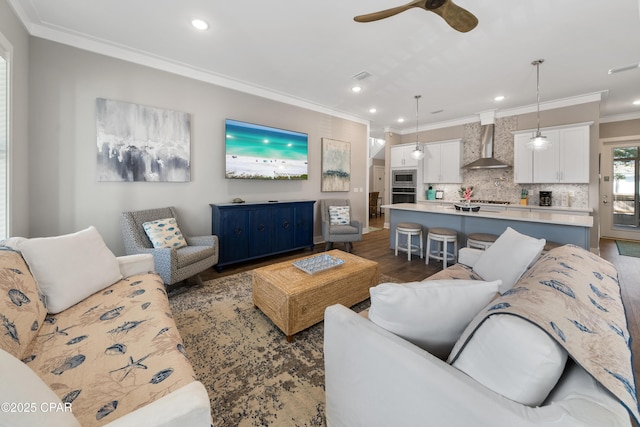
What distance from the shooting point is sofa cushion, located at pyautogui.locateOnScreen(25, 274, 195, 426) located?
3.02ft

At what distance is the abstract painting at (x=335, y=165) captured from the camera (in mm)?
5184

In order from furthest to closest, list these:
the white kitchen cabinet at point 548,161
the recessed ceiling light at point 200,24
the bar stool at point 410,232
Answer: the white kitchen cabinet at point 548,161, the bar stool at point 410,232, the recessed ceiling light at point 200,24

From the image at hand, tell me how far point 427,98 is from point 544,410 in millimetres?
4991

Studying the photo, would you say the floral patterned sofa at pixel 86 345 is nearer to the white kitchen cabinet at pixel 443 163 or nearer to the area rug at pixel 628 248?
the white kitchen cabinet at pixel 443 163

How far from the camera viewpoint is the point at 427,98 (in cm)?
464

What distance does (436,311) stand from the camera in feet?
3.34

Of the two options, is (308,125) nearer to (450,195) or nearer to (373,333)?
(450,195)

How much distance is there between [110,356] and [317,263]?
1621 mm

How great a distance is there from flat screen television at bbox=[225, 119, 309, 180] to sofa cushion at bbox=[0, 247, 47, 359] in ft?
8.75

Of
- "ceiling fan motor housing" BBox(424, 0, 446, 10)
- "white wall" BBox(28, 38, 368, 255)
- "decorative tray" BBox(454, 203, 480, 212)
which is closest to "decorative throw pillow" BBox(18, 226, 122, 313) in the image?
"white wall" BBox(28, 38, 368, 255)

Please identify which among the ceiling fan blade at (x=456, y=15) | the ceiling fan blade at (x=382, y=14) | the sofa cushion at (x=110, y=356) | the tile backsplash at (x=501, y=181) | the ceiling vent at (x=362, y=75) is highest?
the ceiling vent at (x=362, y=75)

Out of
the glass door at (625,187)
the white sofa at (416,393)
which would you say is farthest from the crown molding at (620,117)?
the white sofa at (416,393)

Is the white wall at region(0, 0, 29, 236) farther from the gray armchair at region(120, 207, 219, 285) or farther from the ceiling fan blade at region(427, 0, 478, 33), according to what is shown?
the ceiling fan blade at region(427, 0, 478, 33)

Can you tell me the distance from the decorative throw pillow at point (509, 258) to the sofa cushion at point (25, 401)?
7.37 feet
